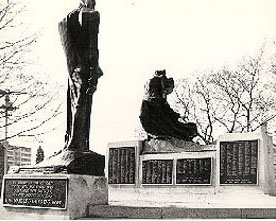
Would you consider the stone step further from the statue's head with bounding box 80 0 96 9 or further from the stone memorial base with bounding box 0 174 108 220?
the statue's head with bounding box 80 0 96 9

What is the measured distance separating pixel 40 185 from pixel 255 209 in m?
3.59

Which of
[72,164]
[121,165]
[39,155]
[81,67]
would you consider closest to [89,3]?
[81,67]

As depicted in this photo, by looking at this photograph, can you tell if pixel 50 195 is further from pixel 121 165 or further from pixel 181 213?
pixel 121 165

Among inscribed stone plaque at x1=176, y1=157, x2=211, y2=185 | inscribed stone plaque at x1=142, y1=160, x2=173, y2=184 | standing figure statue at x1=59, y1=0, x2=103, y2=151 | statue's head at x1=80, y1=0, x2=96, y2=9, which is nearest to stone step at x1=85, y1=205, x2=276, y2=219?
standing figure statue at x1=59, y1=0, x2=103, y2=151

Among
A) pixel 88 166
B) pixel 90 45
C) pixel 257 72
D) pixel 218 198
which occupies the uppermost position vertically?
pixel 257 72

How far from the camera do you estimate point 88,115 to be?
841 cm

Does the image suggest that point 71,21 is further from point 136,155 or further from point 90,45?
point 136,155

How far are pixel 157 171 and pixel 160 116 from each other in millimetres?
1796

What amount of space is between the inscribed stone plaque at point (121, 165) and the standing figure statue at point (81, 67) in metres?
4.74

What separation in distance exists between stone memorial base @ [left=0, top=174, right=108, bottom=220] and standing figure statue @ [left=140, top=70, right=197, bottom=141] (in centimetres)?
521

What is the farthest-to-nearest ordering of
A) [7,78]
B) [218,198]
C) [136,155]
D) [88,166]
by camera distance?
1. [7,78]
2. [136,155]
3. [218,198]
4. [88,166]

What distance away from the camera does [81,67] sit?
8.38m

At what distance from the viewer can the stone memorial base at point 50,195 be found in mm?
7613

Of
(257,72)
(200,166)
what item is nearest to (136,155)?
(200,166)
